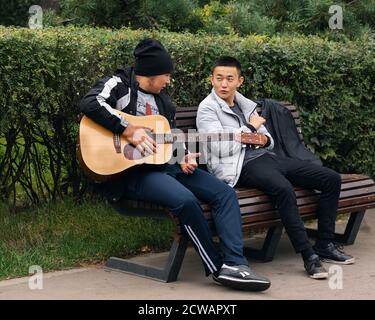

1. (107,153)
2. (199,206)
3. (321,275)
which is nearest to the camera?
(199,206)

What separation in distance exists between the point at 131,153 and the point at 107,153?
0.49 feet

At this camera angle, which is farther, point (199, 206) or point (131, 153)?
point (131, 153)

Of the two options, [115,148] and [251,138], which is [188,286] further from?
[251,138]

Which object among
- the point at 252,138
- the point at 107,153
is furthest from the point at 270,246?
the point at 107,153

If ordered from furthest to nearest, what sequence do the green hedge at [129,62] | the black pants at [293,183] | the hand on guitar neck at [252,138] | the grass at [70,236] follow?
the green hedge at [129,62] < the hand on guitar neck at [252,138] < the grass at [70,236] < the black pants at [293,183]

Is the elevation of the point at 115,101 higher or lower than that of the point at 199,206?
higher

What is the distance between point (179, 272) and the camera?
6121 mm

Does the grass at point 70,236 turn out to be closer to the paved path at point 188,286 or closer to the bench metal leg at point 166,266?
the paved path at point 188,286

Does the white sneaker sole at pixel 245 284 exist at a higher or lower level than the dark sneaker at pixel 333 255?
higher

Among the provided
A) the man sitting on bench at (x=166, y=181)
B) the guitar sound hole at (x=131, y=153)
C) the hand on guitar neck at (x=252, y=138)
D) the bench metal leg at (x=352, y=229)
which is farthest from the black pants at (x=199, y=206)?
the bench metal leg at (x=352, y=229)

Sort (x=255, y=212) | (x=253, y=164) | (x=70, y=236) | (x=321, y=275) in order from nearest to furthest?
1. (x=321, y=275)
2. (x=255, y=212)
3. (x=253, y=164)
4. (x=70, y=236)

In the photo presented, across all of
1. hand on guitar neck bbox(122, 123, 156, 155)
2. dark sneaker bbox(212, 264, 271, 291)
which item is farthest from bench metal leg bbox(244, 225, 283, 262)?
hand on guitar neck bbox(122, 123, 156, 155)

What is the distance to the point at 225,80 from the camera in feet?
21.0

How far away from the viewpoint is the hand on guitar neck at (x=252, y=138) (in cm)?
634
